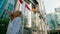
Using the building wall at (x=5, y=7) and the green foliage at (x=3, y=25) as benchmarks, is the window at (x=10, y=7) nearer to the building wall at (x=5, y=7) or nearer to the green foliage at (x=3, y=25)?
the building wall at (x=5, y=7)

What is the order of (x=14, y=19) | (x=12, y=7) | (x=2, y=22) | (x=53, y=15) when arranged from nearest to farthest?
1. (x=14, y=19)
2. (x=2, y=22)
3. (x=12, y=7)
4. (x=53, y=15)

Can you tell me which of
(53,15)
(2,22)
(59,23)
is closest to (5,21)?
(2,22)

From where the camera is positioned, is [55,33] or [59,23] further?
[55,33]

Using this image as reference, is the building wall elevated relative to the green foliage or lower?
elevated

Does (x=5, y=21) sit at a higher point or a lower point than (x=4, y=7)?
lower

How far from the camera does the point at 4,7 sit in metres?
2.86

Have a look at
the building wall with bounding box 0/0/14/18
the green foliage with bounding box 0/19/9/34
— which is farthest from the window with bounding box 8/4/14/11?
the green foliage with bounding box 0/19/9/34

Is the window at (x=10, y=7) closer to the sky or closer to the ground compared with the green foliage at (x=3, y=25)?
closer to the sky

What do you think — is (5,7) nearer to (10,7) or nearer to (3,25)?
(10,7)

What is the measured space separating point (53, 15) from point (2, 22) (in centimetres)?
707

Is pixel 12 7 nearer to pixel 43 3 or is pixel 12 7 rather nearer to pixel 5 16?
pixel 5 16

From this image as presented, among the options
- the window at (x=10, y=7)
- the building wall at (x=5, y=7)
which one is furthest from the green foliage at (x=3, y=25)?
the window at (x=10, y=7)

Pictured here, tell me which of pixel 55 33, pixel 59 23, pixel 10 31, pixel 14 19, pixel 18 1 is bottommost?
pixel 55 33

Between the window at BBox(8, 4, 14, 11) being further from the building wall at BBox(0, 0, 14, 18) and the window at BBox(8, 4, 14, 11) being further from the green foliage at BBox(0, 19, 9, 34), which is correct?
the green foliage at BBox(0, 19, 9, 34)
